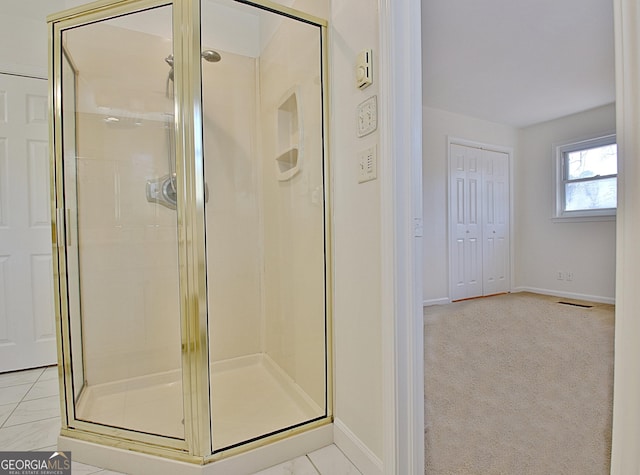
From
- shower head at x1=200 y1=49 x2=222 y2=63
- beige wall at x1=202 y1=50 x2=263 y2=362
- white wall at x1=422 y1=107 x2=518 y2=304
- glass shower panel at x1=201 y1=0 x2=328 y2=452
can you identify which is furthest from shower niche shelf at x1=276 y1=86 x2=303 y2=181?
white wall at x1=422 y1=107 x2=518 y2=304

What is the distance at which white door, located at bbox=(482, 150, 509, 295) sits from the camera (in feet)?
14.2

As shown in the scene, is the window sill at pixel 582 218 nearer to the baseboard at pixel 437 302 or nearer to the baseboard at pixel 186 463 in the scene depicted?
the baseboard at pixel 437 302

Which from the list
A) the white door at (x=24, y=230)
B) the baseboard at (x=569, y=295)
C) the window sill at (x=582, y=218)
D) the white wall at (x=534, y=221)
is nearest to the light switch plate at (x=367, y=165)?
the white door at (x=24, y=230)

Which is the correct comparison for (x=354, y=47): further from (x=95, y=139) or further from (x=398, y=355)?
(x=95, y=139)

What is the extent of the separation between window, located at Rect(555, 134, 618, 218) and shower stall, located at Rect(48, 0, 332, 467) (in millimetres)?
4058

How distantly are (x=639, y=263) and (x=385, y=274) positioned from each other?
2.22 ft

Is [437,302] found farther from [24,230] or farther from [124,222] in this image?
[24,230]

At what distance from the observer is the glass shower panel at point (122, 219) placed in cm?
161

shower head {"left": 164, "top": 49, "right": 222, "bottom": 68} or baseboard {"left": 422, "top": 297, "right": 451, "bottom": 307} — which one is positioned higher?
shower head {"left": 164, "top": 49, "right": 222, "bottom": 68}

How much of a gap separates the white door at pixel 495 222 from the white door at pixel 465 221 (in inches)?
4.8

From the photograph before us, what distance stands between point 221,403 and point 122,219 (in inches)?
47.3

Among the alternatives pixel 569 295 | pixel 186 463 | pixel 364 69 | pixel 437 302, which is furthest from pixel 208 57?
pixel 569 295

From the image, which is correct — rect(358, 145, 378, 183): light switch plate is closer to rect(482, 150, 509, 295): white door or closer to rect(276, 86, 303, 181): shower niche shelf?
rect(276, 86, 303, 181): shower niche shelf

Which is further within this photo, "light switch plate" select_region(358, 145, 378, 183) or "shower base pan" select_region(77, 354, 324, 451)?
"shower base pan" select_region(77, 354, 324, 451)
